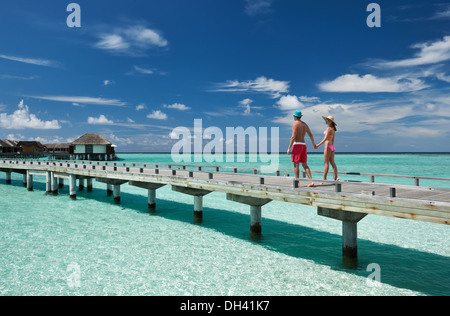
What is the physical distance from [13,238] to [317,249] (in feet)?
44.5

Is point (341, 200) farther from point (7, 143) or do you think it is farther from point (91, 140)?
point (7, 143)

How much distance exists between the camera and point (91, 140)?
69938mm

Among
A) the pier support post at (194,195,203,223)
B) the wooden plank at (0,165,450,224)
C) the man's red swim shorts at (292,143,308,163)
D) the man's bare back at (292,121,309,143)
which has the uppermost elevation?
the man's bare back at (292,121,309,143)

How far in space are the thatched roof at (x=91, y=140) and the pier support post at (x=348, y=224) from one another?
226 ft

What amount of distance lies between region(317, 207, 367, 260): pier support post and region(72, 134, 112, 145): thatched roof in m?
69.0

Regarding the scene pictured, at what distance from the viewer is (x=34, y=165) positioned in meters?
27.5

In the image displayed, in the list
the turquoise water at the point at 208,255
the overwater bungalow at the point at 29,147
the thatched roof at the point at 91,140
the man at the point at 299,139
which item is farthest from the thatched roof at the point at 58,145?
the man at the point at 299,139

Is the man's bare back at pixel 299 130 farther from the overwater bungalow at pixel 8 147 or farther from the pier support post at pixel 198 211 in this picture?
the overwater bungalow at pixel 8 147

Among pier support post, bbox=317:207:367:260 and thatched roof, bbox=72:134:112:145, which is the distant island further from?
pier support post, bbox=317:207:367:260

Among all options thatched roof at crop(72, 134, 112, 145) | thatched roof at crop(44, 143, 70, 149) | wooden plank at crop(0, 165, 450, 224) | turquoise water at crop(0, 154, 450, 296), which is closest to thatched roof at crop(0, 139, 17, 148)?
thatched roof at crop(44, 143, 70, 149)

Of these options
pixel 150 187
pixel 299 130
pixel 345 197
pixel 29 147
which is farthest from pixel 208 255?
pixel 29 147

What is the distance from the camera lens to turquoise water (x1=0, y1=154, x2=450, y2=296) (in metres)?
8.66

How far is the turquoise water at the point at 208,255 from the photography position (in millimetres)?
8656
